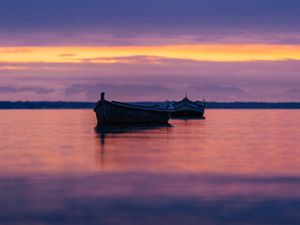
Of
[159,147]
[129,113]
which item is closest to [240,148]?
[159,147]

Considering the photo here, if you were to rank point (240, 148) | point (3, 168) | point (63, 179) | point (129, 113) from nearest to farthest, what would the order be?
point (63, 179) < point (3, 168) < point (240, 148) < point (129, 113)

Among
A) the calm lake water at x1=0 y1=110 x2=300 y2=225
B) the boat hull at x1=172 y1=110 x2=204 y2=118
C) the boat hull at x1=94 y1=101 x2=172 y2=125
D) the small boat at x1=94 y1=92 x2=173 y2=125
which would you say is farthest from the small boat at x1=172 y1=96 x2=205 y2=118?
the calm lake water at x1=0 y1=110 x2=300 y2=225

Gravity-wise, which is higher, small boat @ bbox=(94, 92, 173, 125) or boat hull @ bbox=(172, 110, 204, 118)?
boat hull @ bbox=(172, 110, 204, 118)

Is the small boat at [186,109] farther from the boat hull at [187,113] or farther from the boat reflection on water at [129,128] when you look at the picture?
the boat reflection on water at [129,128]

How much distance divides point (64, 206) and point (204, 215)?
116 inches

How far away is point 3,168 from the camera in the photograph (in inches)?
780

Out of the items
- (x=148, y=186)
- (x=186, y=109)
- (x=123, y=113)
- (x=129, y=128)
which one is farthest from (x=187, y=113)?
(x=148, y=186)

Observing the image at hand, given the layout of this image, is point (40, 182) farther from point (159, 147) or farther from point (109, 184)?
point (159, 147)

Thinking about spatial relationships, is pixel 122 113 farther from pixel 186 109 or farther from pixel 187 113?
pixel 187 113

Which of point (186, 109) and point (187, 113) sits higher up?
point (187, 113)

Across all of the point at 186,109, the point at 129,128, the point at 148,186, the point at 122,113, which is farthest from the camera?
the point at 186,109

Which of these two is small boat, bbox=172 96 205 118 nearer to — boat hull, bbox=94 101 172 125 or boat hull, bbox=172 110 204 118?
boat hull, bbox=172 110 204 118

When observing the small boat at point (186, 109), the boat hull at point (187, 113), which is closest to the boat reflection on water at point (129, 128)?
the small boat at point (186, 109)

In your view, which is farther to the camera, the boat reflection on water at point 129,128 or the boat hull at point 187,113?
the boat hull at point 187,113
